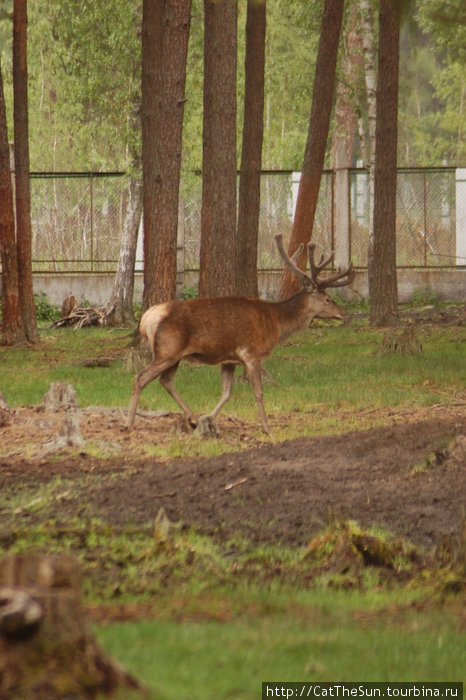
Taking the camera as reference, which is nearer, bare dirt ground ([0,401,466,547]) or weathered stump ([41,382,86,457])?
bare dirt ground ([0,401,466,547])

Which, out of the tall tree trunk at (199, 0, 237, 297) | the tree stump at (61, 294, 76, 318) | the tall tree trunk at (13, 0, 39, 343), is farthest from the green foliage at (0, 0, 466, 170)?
the tree stump at (61, 294, 76, 318)

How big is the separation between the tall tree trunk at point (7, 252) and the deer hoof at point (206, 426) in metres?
9.07

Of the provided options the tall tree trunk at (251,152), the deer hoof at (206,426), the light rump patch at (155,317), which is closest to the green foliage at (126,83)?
the tall tree trunk at (251,152)

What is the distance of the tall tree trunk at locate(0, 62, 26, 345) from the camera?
20.4 m

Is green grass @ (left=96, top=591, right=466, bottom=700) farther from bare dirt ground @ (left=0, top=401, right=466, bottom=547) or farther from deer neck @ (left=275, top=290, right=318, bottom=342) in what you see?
deer neck @ (left=275, top=290, right=318, bottom=342)

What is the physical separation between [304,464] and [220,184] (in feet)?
25.5

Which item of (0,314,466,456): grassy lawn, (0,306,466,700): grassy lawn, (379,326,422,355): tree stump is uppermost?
(0,306,466,700): grassy lawn

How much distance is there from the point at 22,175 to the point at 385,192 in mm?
6288

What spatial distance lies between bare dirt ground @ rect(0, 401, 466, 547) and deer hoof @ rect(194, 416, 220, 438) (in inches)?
16.2

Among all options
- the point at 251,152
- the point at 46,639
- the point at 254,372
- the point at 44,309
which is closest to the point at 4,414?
the point at 254,372

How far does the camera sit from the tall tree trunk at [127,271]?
2688 centimetres

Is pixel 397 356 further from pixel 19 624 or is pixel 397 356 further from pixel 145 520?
pixel 19 624

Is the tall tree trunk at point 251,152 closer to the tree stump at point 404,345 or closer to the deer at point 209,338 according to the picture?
the tree stump at point 404,345

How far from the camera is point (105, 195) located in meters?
31.5
